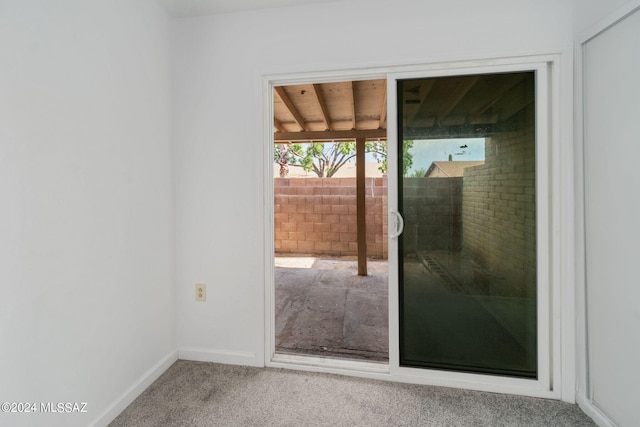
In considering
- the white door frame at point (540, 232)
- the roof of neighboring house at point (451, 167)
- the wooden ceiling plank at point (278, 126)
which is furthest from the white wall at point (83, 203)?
the wooden ceiling plank at point (278, 126)

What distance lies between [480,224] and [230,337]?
70.1 inches

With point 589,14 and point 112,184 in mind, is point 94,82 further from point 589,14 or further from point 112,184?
point 589,14

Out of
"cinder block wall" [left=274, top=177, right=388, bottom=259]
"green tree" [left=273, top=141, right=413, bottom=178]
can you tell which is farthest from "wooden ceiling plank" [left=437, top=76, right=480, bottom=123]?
"green tree" [left=273, top=141, right=413, bottom=178]

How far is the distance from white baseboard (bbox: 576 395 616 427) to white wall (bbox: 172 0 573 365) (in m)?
1.84

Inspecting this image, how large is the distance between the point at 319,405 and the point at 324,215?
4706mm

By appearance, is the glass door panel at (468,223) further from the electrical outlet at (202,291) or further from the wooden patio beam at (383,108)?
the wooden patio beam at (383,108)

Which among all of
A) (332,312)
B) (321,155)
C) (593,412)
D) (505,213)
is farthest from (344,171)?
(593,412)

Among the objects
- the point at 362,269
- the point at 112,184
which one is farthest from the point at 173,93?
the point at 362,269

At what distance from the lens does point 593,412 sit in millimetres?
1494

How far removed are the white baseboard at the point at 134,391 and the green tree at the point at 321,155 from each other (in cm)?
724

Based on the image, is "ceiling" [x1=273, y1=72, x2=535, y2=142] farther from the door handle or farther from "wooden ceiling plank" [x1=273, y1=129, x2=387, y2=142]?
"wooden ceiling plank" [x1=273, y1=129, x2=387, y2=142]

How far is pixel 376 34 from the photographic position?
1.79 m

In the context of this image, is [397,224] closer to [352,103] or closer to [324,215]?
[352,103]

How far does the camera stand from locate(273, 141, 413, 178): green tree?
8.86m
